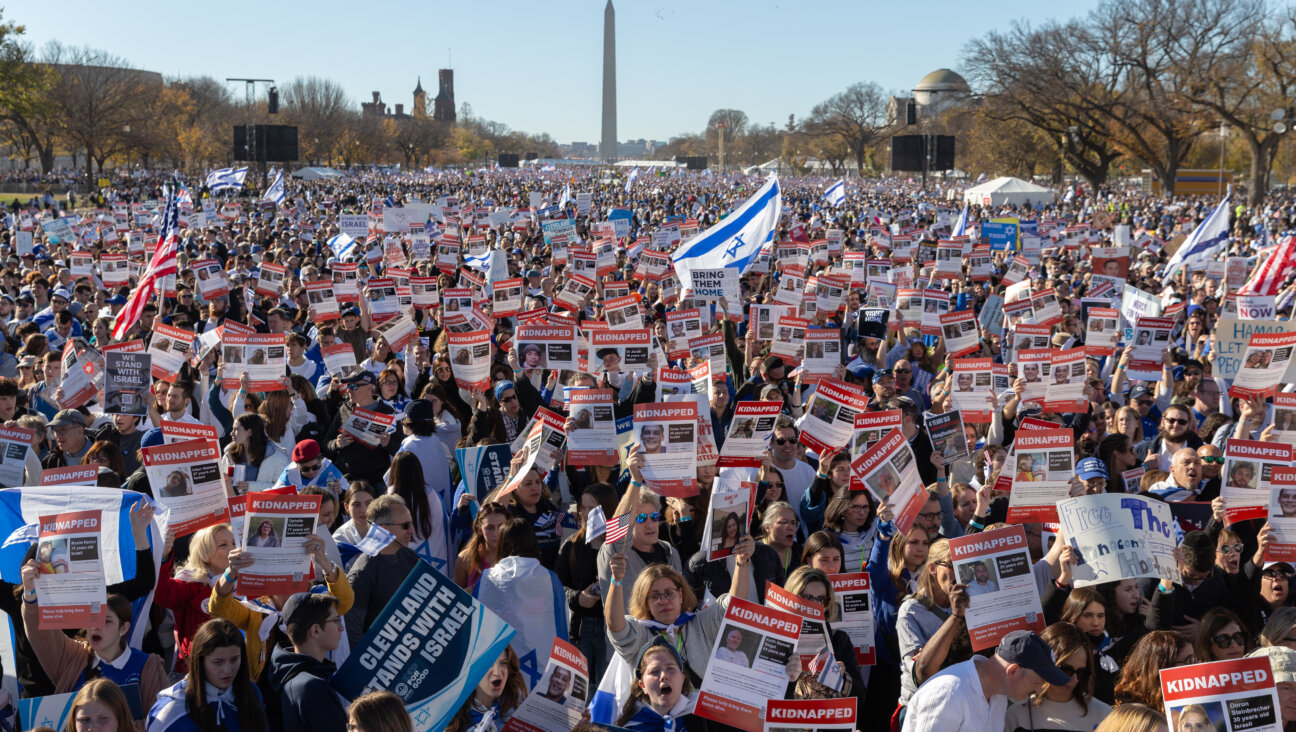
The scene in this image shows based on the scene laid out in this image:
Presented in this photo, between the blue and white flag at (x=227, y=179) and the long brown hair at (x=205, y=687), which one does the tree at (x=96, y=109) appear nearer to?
the blue and white flag at (x=227, y=179)

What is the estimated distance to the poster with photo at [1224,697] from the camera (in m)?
3.87

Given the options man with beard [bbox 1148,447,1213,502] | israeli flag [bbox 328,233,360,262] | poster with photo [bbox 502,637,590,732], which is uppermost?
israeli flag [bbox 328,233,360,262]

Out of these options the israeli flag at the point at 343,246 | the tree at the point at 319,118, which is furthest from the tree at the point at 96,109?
the israeli flag at the point at 343,246

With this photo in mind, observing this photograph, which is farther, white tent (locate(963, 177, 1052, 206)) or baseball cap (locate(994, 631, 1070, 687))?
white tent (locate(963, 177, 1052, 206))

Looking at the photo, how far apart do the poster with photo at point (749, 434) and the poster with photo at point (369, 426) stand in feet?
7.79

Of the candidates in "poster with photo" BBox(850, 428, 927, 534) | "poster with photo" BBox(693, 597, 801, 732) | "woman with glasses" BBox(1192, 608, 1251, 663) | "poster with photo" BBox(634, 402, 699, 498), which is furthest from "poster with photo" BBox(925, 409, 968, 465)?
"poster with photo" BBox(693, 597, 801, 732)

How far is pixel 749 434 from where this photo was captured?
25.0ft

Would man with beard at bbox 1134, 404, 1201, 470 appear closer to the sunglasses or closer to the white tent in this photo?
the sunglasses

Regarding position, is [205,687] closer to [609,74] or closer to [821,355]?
[821,355]

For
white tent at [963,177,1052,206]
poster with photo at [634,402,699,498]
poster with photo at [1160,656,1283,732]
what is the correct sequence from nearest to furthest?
poster with photo at [1160,656,1283,732], poster with photo at [634,402,699,498], white tent at [963,177,1052,206]

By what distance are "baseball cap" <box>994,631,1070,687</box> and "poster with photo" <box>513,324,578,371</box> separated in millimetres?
6225

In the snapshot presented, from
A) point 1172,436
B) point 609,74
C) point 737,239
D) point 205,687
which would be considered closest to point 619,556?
point 205,687

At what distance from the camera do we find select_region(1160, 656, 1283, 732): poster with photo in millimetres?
3865

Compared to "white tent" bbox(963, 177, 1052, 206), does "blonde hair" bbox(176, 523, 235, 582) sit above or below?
below
